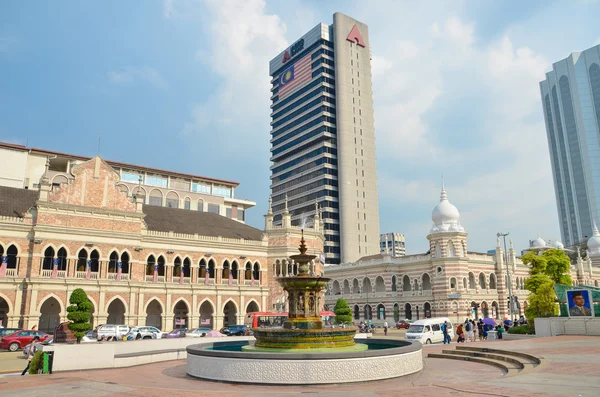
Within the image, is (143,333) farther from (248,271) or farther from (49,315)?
(248,271)

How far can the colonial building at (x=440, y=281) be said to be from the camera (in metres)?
56.1

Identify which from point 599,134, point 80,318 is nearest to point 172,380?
point 80,318

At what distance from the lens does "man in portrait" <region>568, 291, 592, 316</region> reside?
1125 inches

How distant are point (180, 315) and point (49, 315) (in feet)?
34.8

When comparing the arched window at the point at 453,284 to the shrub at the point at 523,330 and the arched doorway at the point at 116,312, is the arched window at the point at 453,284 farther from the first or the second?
the arched doorway at the point at 116,312

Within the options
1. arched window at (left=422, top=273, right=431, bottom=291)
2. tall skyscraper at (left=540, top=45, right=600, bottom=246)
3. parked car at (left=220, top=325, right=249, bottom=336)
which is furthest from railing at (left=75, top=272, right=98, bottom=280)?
tall skyscraper at (left=540, top=45, right=600, bottom=246)

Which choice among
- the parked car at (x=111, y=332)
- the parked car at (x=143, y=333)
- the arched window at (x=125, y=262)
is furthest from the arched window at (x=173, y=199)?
the parked car at (x=111, y=332)

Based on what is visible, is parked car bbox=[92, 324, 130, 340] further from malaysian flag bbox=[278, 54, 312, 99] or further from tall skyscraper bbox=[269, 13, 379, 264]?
malaysian flag bbox=[278, 54, 312, 99]

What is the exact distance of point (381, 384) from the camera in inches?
547

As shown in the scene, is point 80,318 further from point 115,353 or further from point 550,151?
point 550,151

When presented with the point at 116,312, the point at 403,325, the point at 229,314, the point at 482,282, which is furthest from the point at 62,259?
the point at 482,282

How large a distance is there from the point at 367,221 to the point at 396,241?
290 feet

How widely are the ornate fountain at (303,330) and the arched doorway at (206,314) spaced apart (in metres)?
25.5

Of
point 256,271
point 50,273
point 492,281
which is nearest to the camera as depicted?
point 50,273
